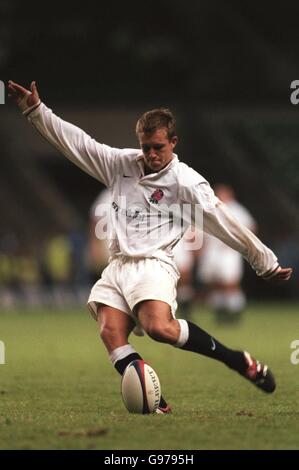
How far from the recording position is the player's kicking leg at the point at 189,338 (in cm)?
652

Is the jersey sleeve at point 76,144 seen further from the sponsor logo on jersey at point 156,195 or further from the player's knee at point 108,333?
the player's knee at point 108,333

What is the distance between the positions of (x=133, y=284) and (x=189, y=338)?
43 centimetres

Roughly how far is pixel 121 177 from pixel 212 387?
2077 mm

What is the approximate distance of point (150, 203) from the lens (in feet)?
22.2

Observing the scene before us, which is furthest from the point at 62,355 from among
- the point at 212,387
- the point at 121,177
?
the point at 121,177

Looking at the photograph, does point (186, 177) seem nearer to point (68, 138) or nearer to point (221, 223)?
point (221, 223)

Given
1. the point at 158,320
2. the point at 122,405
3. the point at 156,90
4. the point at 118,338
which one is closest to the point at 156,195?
the point at 158,320

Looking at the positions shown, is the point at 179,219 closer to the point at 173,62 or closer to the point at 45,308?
the point at 45,308

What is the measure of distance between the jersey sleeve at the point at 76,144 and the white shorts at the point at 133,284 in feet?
1.68

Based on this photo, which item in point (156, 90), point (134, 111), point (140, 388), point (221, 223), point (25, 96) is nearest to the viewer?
point (140, 388)

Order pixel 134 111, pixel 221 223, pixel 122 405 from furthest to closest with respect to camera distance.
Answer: pixel 134 111 < pixel 122 405 < pixel 221 223

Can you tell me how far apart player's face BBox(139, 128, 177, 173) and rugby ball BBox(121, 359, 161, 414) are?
1.10 m

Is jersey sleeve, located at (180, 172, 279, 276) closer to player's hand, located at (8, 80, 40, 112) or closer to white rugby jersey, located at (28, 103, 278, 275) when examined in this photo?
white rugby jersey, located at (28, 103, 278, 275)

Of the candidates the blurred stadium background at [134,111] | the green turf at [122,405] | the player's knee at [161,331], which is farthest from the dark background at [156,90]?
the player's knee at [161,331]
